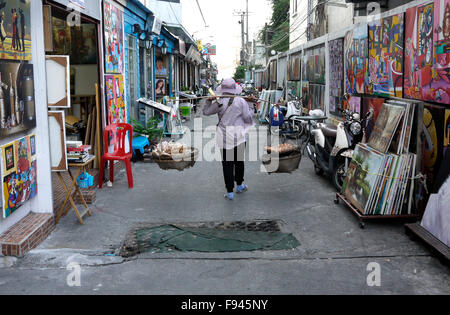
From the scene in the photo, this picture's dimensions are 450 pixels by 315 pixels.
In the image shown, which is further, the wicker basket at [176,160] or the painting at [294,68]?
the painting at [294,68]

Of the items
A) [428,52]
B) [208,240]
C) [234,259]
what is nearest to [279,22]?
[428,52]

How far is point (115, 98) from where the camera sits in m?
9.41

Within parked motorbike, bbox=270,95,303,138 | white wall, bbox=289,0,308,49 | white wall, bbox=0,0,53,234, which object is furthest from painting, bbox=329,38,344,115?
white wall, bbox=289,0,308,49

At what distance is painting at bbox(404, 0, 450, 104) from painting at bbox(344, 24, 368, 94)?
6.71ft

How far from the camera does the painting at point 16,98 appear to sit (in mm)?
4797

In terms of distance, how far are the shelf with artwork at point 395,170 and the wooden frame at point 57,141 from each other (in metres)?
3.73

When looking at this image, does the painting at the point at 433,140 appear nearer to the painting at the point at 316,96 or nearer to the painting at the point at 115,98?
the painting at the point at 115,98

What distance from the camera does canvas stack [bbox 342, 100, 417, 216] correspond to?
582 centimetres

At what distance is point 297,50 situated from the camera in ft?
58.6

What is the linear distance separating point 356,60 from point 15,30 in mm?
6611

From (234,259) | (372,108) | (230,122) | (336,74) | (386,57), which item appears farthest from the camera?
(336,74)

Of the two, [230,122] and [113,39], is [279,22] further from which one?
[230,122]

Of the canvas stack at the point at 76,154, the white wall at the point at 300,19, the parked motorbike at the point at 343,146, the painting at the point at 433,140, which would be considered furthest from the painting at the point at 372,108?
the white wall at the point at 300,19
